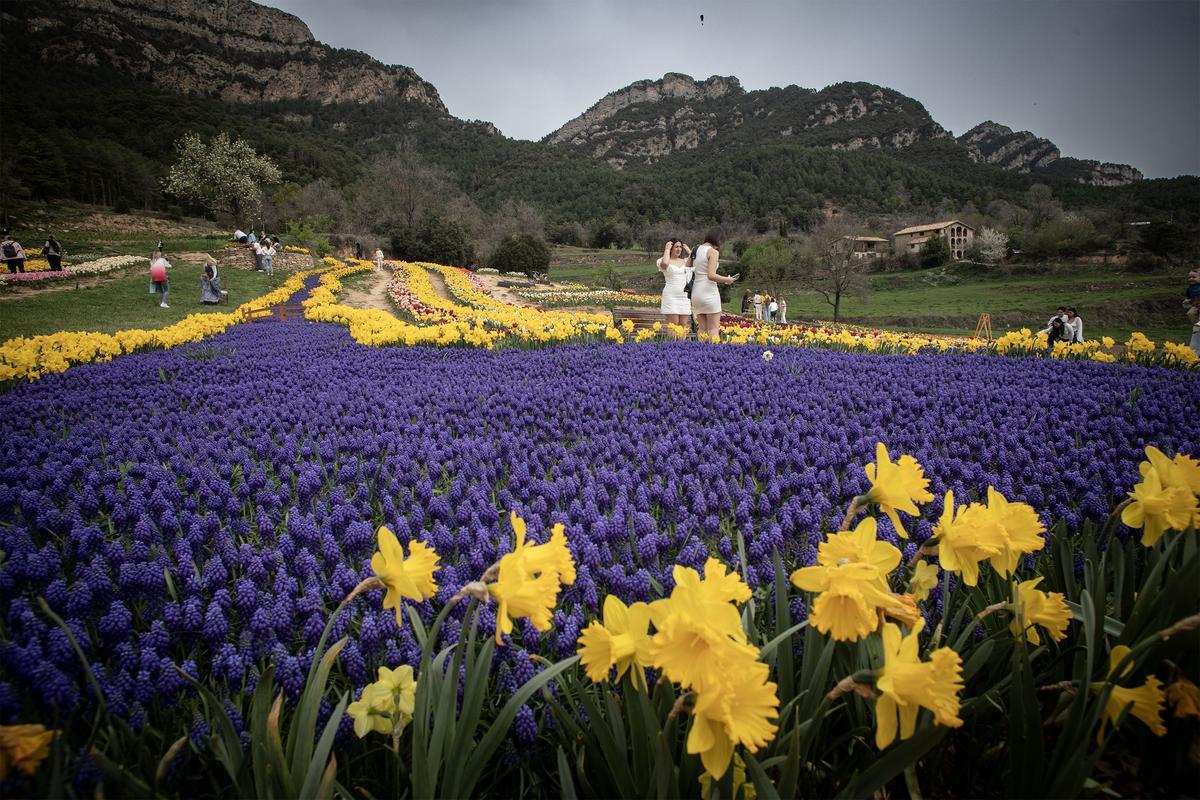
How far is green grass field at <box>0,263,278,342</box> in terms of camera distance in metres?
14.1

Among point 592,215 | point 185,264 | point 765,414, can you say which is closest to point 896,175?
point 592,215

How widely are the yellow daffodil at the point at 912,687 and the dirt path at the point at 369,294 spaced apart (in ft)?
61.3

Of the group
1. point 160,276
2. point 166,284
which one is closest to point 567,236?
point 166,284

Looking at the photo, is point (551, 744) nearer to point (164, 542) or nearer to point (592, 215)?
point (164, 542)

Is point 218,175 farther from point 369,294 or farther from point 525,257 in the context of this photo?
point 369,294

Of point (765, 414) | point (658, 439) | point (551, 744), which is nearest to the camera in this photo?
point (551, 744)

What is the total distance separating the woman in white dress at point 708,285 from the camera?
388 inches

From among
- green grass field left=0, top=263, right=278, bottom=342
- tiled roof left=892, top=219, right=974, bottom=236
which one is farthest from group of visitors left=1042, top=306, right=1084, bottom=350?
tiled roof left=892, top=219, right=974, bottom=236

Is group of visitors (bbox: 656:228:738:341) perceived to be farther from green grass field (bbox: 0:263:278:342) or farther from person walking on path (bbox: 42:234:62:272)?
person walking on path (bbox: 42:234:62:272)

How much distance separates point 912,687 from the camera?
1.02m

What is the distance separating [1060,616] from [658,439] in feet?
8.45

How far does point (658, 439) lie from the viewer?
3859mm

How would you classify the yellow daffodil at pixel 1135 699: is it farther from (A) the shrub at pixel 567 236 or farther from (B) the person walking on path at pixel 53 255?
(A) the shrub at pixel 567 236

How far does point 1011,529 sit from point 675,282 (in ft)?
32.0
